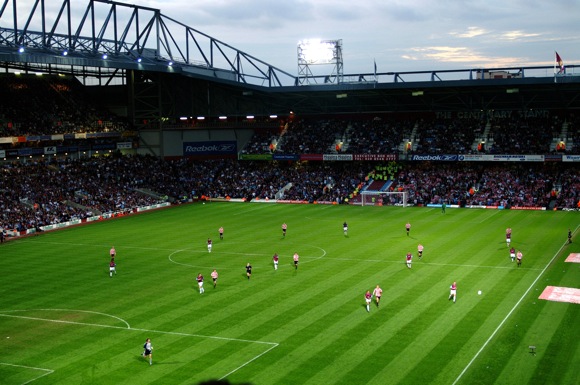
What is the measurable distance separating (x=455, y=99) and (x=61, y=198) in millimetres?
48635

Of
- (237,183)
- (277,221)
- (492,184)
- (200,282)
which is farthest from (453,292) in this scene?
(237,183)

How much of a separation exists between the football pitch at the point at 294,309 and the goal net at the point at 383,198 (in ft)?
56.4

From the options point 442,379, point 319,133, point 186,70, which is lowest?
point 442,379

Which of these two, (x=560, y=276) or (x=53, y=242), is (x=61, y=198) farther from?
(x=560, y=276)


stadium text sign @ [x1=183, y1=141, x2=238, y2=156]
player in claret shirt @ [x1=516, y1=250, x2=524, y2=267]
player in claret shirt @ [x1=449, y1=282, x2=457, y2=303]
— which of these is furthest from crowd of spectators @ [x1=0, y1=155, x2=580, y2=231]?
player in claret shirt @ [x1=449, y1=282, x2=457, y2=303]

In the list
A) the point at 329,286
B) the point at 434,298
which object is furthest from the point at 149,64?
the point at 434,298

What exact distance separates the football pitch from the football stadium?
16cm

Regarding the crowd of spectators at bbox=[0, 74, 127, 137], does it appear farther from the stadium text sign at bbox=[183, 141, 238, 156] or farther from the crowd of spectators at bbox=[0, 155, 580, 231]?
the stadium text sign at bbox=[183, 141, 238, 156]

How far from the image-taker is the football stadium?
27.9 metres

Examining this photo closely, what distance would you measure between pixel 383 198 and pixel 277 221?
16955 millimetres

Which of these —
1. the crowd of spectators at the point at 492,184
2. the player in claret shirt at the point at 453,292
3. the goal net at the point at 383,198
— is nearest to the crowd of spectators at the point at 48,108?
the goal net at the point at 383,198

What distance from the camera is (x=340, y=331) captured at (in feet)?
98.7

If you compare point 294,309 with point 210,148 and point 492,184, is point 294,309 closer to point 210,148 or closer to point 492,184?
point 492,184

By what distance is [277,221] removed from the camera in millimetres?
65375
